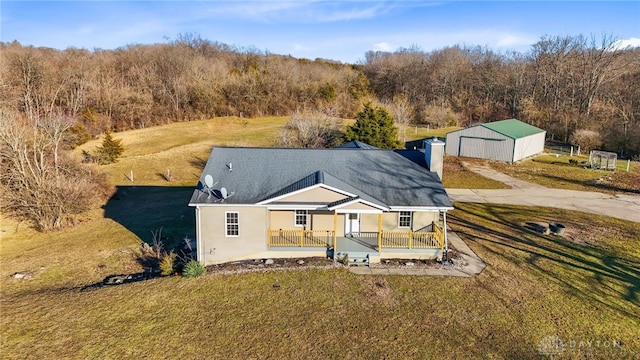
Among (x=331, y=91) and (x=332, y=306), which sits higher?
(x=331, y=91)

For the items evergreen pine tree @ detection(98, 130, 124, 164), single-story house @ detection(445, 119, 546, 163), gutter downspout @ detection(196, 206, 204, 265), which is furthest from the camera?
evergreen pine tree @ detection(98, 130, 124, 164)

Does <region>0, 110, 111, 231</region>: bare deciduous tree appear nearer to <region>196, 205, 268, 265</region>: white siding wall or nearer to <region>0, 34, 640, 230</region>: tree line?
<region>0, 34, 640, 230</region>: tree line

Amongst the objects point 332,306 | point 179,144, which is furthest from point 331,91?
point 332,306

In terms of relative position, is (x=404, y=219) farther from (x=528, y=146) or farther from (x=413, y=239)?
(x=528, y=146)

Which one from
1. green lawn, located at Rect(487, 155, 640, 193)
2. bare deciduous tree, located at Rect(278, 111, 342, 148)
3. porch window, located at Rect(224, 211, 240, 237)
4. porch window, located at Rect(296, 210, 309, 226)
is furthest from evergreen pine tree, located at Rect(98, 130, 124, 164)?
green lawn, located at Rect(487, 155, 640, 193)

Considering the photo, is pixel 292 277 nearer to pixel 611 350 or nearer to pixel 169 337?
pixel 169 337

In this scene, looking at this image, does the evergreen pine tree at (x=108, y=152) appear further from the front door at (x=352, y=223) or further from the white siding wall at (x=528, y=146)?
the white siding wall at (x=528, y=146)
